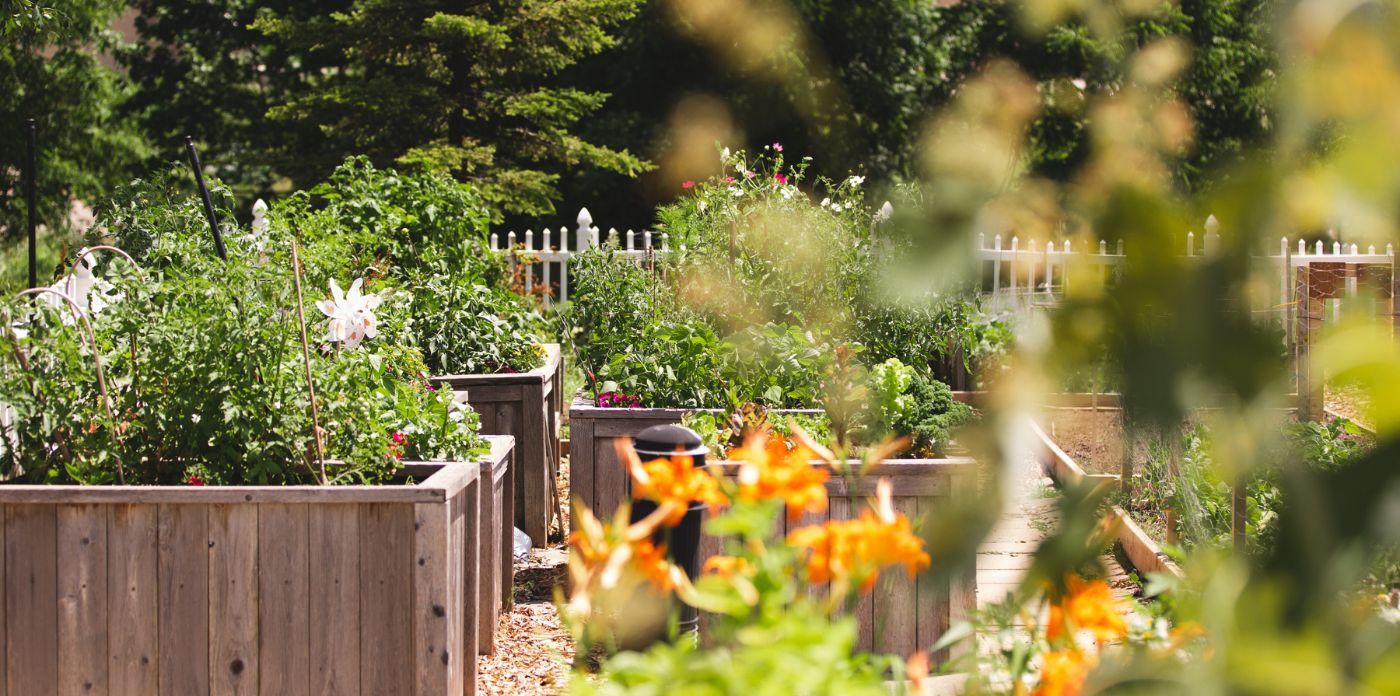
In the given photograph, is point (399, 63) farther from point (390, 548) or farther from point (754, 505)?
point (754, 505)

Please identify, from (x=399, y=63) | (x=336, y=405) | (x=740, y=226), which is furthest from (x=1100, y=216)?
(x=399, y=63)

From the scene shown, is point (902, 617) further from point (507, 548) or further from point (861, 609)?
point (507, 548)

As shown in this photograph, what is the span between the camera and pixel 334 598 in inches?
108

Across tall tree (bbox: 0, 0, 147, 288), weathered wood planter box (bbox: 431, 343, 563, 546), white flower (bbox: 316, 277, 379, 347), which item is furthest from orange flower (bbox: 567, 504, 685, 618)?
tall tree (bbox: 0, 0, 147, 288)

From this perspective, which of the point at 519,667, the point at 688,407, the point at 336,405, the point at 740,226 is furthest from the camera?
the point at 740,226

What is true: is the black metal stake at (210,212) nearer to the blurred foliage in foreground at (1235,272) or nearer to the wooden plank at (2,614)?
the wooden plank at (2,614)

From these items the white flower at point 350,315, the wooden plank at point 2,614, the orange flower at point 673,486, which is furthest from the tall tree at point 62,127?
the orange flower at point 673,486

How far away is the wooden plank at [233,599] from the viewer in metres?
2.71

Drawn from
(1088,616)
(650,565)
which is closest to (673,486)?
(650,565)

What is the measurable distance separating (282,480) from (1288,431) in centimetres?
272

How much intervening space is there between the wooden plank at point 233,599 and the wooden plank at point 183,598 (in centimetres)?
2

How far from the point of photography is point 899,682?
1.26 meters

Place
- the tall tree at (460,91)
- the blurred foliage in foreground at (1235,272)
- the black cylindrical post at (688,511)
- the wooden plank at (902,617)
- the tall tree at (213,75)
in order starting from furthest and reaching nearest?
the tall tree at (213,75) < the tall tree at (460,91) < the wooden plank at (902,617) < the black cylindrical post at (688,511) < the blurred foliage in foreground at (1235,272)

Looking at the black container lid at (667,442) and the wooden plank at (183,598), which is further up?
the black container lid at (667,442)
